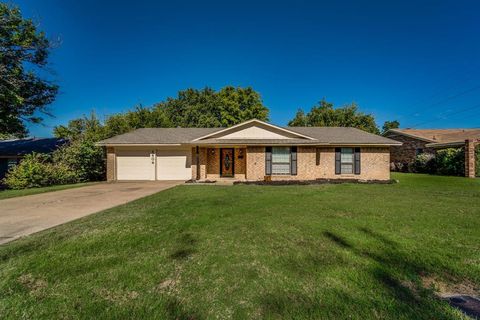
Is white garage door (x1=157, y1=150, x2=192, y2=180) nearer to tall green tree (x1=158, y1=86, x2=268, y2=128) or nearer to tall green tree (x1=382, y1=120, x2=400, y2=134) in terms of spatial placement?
tall green tree (x1=158, y1=86, x2=268, y2=128)

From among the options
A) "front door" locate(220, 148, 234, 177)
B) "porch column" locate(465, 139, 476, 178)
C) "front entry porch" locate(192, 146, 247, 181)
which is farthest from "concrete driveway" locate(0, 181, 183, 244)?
"porch column" locate(465, 139, 476, 178)

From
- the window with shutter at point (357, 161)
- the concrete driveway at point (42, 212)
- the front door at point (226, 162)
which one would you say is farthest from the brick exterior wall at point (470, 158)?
the concrete driveway at point (42, 212)

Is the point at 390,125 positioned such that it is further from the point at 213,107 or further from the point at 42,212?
the point at 42,212

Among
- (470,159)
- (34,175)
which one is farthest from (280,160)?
(34,175)

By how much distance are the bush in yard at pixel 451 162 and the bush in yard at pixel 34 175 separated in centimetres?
2715

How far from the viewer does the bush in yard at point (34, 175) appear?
40.2 feet

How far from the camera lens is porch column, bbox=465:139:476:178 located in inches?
599

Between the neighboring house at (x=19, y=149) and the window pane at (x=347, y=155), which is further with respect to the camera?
the neighboring house at (x=19, y=149)

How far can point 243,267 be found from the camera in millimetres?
3209

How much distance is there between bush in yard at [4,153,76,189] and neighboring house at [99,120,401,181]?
2677 mm

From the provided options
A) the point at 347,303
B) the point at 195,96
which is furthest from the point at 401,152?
the point at 195,96

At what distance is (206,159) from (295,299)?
1381cm

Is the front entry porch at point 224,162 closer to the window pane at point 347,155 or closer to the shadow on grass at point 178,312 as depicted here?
the window pane at point 347,155

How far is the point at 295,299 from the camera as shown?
8.19 feet
